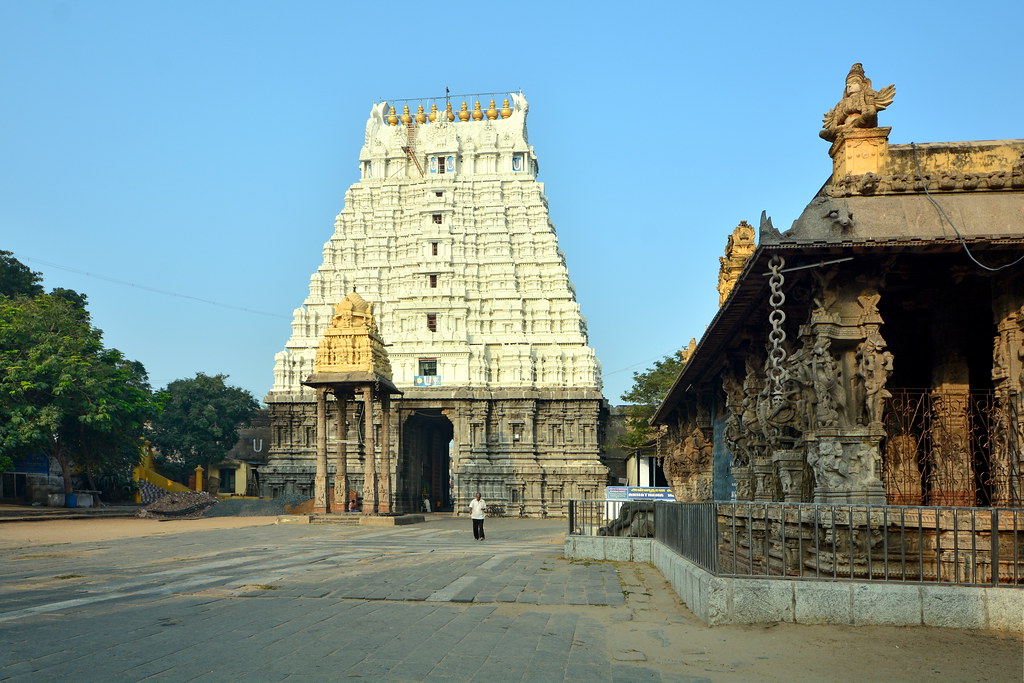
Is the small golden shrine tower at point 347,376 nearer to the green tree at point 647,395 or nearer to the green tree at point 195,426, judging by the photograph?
the green tree at point 647,395

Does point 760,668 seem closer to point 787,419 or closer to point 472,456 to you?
point 787,419

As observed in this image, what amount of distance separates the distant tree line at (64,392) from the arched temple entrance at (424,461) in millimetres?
13621

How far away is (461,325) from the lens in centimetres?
5325

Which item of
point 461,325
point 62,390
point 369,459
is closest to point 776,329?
point 369,459

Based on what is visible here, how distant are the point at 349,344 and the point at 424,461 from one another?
2498cm

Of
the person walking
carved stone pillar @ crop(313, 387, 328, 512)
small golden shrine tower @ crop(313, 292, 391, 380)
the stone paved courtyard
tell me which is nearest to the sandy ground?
carved stone pillar @ crop(313, 387, 328, 512)

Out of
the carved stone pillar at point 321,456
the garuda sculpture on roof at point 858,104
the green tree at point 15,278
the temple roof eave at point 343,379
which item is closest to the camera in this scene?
the garuda sculpture on roof at point 858,104

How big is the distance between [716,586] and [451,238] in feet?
155

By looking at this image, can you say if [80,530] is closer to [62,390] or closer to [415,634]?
[62,390]

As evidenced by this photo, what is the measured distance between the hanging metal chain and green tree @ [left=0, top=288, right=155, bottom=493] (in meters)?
35.6

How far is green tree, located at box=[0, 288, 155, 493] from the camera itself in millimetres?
39844

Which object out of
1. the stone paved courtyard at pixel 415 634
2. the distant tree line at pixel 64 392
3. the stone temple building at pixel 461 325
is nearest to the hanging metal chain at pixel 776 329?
the stone paved courtyard at pixel 415 634

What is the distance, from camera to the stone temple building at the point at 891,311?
35.9 ft

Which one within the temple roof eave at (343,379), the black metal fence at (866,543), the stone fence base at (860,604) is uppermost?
the temple roof eave at (343,379)
